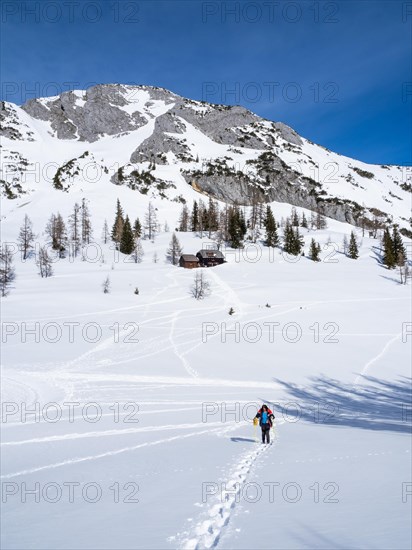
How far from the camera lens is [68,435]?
15609 millimetres

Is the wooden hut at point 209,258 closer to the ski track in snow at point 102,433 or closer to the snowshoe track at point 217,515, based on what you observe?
the ski track in snow at point 102,433

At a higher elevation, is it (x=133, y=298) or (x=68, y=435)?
(x=133, y=298)

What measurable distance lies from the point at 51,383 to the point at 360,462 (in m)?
22.8

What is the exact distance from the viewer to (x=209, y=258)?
8819 centimetres

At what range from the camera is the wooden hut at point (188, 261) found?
84.0 metres

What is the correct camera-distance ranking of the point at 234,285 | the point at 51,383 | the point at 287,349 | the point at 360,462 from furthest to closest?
the point at 234,285, the point at 287,349, the point at 51,383, the point at 360,462

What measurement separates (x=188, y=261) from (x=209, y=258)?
21.2 feet

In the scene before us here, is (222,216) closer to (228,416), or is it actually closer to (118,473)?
(228,416)

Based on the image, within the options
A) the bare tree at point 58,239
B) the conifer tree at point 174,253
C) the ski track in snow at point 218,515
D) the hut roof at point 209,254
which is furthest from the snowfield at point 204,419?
the bare tree at point 58,239

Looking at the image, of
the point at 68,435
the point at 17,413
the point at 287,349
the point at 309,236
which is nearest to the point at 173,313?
the point at 287,349

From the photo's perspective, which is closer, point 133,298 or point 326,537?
point 326,537

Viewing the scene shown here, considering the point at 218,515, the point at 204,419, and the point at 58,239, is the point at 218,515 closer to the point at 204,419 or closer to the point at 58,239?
the point at 204,419

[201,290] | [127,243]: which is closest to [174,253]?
[127,243]

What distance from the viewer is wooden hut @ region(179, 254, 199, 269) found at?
3307 inches
